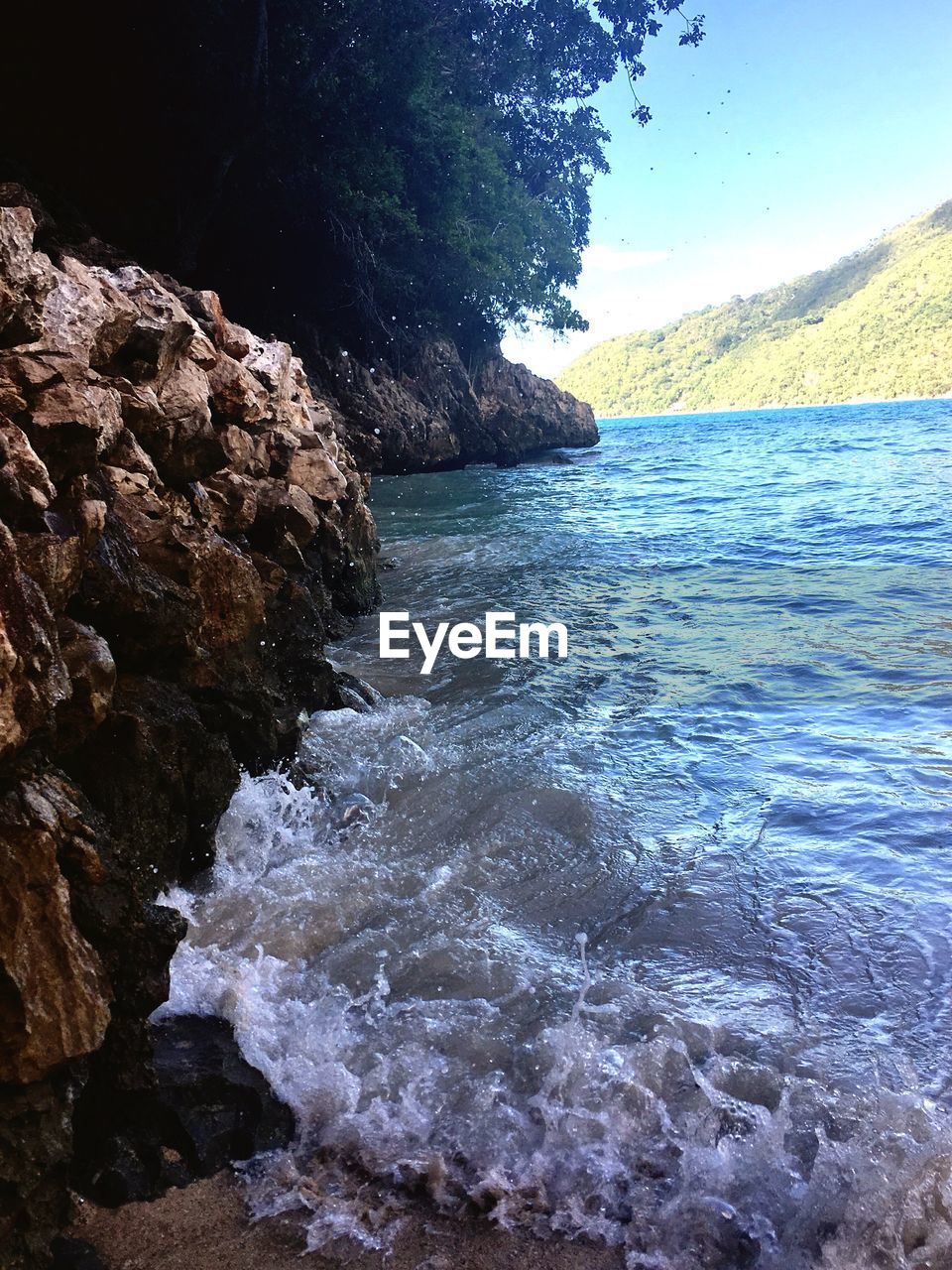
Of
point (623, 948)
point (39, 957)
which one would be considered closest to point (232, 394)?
point (623, 948)

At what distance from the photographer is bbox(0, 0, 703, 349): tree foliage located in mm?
15125

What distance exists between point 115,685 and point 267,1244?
6.64ft

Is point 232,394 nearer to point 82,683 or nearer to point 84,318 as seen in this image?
point 84,318

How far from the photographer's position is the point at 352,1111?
8.66 feet

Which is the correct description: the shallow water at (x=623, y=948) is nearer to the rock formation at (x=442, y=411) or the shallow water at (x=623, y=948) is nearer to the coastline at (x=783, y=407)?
the rock formation at (x=442, y=411)

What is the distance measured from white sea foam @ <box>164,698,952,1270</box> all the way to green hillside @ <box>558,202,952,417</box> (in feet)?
337

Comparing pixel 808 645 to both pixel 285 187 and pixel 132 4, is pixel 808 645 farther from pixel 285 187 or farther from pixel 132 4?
pixel 285 187

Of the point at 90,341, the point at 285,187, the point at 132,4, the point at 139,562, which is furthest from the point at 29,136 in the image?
the point at 139,562

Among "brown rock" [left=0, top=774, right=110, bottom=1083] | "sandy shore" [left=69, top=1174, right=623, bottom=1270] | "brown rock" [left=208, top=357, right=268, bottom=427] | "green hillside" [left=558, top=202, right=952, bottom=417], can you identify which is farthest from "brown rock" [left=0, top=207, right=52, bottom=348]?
"green hillside" [left=558, top=202, right=952, bottom=417]

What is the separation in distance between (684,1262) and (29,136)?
17.7 m

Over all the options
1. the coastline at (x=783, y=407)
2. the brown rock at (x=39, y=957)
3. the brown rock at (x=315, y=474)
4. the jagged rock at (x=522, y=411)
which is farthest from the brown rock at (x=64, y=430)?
the coastline at (x=783, y=407)

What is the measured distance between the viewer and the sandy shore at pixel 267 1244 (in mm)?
2137

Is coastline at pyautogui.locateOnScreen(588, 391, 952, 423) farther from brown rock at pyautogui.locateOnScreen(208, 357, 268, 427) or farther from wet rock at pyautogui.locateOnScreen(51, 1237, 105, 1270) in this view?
wet rock at pyautogui.locateOnScreen(51, 1237, 105, 1270)

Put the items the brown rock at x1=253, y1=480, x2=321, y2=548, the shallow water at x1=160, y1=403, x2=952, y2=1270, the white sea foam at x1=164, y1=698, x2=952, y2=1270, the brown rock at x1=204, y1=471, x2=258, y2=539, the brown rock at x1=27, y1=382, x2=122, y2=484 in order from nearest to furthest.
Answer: the white sea foam at x1=164, y1=698, x2=952, y2=1270
the shallow water at x1=160, y1=403, x2=952, y2=1270
the brown rock at x1=27, y1=382, x2=122, y2=484
the brown rock at x1=204, y1=471, x2=258, y2=539
the brown rock at x1=253, y1=480, x2=321, y2=548
